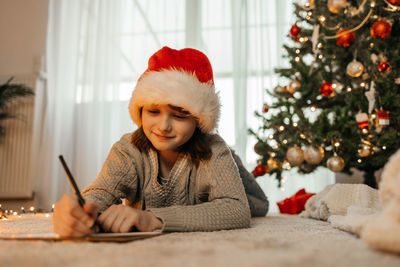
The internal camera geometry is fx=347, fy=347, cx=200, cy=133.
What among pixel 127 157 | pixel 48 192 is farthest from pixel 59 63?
pixel 127 157

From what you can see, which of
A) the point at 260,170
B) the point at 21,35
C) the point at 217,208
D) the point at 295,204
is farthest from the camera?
the point at 21,35

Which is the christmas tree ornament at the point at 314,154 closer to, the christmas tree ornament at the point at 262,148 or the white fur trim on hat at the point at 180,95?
the christmas tree ornament at the point at 262,148

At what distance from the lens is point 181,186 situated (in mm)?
1021

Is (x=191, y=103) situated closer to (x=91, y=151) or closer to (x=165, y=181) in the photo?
(x=165, y=181)

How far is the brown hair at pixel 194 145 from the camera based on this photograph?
39.6 inches

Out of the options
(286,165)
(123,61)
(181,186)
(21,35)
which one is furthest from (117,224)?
(21,35)

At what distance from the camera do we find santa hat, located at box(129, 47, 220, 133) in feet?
3.09

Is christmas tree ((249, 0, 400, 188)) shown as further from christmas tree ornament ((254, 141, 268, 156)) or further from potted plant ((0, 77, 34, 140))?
potted plant ((0, 77, 34, 140))

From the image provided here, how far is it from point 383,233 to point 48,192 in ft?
8.28

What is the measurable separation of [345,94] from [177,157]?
3.67ft

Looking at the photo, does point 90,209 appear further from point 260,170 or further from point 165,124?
point 260,170

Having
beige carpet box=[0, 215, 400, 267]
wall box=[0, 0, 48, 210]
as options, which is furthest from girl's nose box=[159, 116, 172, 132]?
wall box=[0, 0, 48, 210]

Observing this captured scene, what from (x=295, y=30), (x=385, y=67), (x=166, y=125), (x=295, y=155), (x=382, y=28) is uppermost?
(x=295, y=30)

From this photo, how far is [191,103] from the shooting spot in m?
0.96
